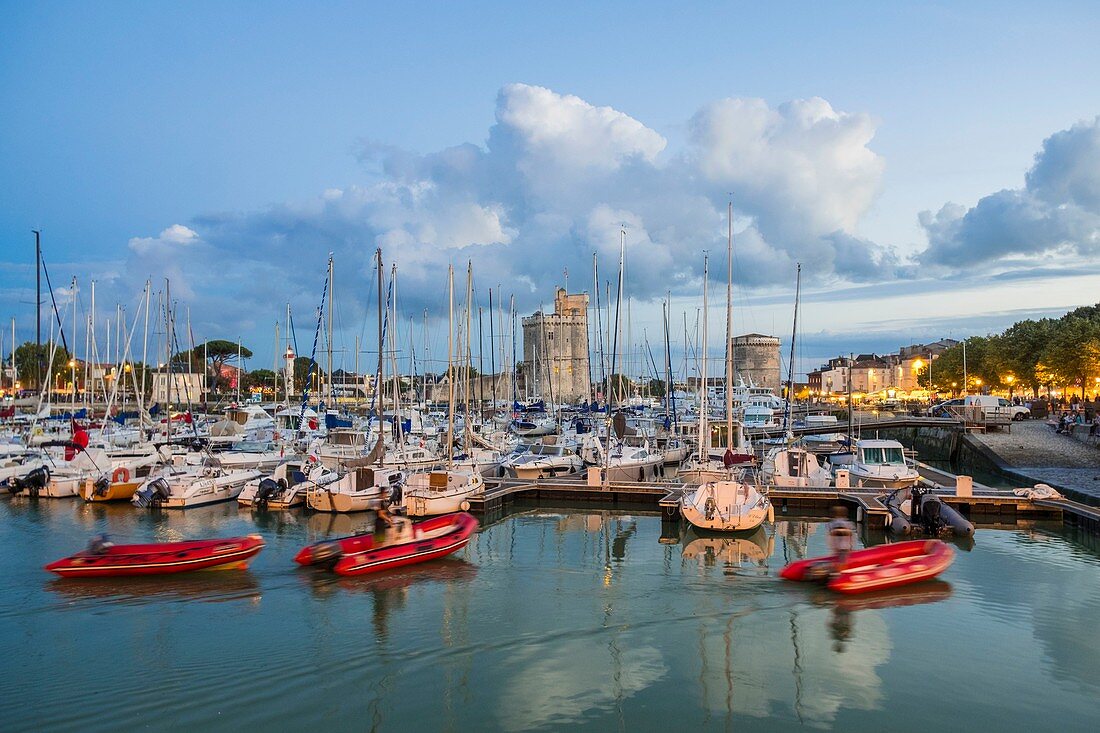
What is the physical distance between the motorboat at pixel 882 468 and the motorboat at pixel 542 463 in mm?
11720

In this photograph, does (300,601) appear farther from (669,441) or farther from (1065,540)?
(669,441)

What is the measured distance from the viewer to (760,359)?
138 meters

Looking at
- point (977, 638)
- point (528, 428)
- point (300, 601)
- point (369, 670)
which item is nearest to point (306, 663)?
point (369, 670)

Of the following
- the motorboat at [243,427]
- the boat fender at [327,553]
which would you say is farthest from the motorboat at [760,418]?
the boat fender at [327,553]

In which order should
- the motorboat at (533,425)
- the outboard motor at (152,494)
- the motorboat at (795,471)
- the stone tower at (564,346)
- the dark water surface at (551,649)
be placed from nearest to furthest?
1. the dark water surface at (551,649)
2. the outboard motor at (152,494)
3. the motorboat at (795,471)
4. the motorboat at (533,425)
5. the stone tower at (564,346)

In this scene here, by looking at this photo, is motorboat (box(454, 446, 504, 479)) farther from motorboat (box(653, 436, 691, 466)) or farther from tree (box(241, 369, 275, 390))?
tree (box(241, 369, 275, 390))

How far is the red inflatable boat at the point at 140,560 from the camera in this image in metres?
17.0

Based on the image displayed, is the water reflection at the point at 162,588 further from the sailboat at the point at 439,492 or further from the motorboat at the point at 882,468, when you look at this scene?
the motorboat at the point at 882,468

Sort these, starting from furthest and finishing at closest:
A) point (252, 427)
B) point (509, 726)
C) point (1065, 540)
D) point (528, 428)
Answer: point (528, 428) < point (252, 427) < point (1065, 540) < point (509, 726)

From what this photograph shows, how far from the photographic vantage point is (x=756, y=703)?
1127 centimetres

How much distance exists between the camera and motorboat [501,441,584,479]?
33.4 metres

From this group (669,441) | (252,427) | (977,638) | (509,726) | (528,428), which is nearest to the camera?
(509,726)

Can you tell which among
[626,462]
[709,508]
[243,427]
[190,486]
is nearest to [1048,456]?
[626,462]

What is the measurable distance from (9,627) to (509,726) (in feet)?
32.5
